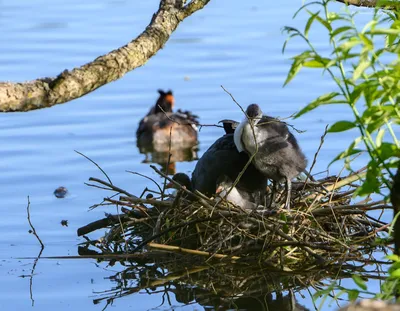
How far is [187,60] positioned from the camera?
42.0 feet

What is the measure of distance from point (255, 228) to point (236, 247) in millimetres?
178

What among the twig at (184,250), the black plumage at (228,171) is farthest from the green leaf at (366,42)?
the black plumage at (228,171)

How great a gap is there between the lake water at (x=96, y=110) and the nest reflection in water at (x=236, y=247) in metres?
0.20

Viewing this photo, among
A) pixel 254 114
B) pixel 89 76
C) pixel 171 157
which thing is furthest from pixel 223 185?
pixel 171 157

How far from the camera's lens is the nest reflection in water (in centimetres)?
585

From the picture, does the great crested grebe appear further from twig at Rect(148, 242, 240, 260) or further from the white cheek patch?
twig at Rect(148, 242, 240, 260)

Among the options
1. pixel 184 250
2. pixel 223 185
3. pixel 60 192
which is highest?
pixel 223 185

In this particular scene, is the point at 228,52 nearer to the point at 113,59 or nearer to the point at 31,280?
the point at 31,280

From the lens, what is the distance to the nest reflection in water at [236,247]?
19.2ft

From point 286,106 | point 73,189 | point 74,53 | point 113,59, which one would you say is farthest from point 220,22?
point 113,59

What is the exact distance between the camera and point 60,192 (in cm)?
819

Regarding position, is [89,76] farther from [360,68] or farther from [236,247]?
[236,247]

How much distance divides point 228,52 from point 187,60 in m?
0.58

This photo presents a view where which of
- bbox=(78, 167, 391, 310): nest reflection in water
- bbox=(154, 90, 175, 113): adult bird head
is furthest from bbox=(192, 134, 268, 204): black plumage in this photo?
bbox=(154, 90, 175, 113): adult bird head
